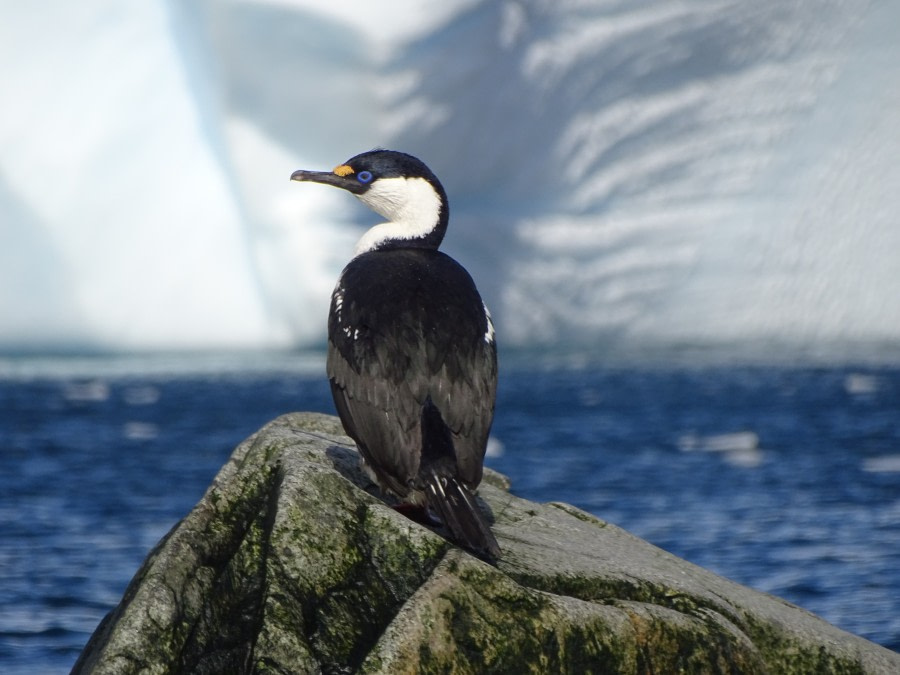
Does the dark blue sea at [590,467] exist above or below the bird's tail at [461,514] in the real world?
above

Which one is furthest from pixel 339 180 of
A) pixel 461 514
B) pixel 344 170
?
pixel 461 514

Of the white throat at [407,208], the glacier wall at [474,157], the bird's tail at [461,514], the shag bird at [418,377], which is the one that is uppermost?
the glacier wall at [474,157]

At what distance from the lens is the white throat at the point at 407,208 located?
478 cm

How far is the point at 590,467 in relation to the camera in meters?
13.1

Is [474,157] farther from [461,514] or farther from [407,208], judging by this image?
[461,514]

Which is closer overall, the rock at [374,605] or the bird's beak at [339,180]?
the rock at [374,605]

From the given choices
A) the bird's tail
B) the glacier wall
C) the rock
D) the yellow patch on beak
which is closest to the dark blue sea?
the glacier wall

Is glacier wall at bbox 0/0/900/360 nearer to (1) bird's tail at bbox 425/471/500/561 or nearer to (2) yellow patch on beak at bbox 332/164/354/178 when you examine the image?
(2) yellow patch on beak at bbox 332/164/354/178

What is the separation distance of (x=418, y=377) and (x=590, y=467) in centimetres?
912

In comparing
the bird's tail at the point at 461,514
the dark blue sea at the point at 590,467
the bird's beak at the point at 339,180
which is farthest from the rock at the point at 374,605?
the dark blue sea at the point at 590,467

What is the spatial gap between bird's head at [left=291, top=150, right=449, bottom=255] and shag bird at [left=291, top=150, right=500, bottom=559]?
0.24 feet

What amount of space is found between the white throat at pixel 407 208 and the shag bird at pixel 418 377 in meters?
0.09

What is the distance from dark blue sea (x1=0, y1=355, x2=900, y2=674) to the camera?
8.28 metres

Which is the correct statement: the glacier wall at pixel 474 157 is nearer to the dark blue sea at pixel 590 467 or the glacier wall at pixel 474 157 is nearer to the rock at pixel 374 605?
the dark blue sea at pixel 590 467
